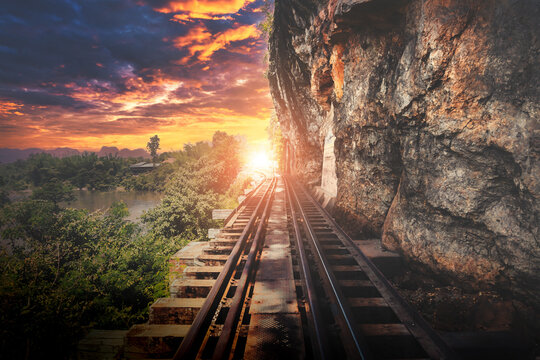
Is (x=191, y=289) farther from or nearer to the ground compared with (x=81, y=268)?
farther from the ground

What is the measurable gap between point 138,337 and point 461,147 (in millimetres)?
6364

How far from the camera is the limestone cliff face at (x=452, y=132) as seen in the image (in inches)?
142

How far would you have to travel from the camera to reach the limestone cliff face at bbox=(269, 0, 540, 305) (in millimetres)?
3615

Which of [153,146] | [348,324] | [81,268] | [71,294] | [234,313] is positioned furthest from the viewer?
[153,146]

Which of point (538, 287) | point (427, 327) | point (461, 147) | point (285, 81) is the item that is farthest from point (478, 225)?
point (285, 81)

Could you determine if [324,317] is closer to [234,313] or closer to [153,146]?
[234,313]

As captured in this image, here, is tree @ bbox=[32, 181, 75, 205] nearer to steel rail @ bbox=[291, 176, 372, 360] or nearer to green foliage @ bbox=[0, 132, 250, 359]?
green foliage @ bbox=[0, 132, 250, 359]

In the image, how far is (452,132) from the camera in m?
4.44

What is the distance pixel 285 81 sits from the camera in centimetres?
1827

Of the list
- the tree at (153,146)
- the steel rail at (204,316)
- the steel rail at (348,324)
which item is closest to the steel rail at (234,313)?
the steel rail at (204,316)

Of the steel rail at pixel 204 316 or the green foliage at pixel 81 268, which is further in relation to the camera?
the green foliage at pixel 81 268

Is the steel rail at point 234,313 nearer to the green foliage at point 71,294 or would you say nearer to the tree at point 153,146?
the green foliage at point 71,294

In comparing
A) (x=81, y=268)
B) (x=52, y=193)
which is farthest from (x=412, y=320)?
(x=52, y=193)

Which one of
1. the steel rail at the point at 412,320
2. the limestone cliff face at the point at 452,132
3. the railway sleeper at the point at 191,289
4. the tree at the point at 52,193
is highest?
the limestone cliff face at the point at 452,132
